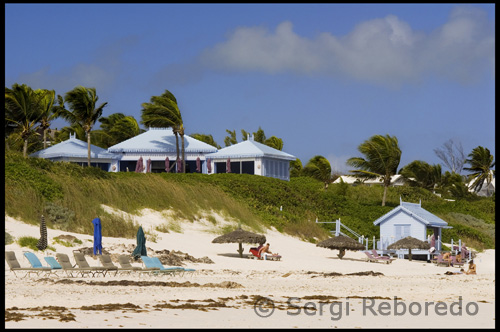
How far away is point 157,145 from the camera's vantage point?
5831cm

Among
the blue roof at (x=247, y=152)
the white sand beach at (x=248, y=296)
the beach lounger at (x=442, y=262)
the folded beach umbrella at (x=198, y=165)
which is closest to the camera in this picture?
the white sand beach at (x=248, y=296)

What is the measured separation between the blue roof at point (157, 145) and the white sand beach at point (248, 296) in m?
27.3

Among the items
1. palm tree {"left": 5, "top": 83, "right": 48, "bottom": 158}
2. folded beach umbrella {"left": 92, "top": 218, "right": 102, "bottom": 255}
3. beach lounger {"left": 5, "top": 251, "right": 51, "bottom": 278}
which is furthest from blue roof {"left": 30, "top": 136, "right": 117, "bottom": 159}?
beach lounger {"left": 5, "top": 251, "right": 51, "bottom": 278}

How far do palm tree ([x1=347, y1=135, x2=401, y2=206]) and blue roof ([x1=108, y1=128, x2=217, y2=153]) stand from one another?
11.2 metres

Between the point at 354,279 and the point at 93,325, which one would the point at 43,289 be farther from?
the point at 354,279

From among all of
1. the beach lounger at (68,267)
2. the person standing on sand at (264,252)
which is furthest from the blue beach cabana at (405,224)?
the beach lounger at (68,267)

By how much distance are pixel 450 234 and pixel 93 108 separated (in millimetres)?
22700

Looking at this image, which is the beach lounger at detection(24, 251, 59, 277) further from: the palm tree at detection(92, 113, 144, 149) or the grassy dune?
the palm tree at detection(92, 113, 144, 149)

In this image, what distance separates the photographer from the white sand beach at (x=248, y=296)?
43.9ft

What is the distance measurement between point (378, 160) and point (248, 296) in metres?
37.4

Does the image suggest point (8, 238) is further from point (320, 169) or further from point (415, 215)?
point (320, 169)

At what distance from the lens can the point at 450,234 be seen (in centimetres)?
4438

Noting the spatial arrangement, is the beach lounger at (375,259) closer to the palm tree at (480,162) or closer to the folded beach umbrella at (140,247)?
the folded beach umbrella at (140,247)

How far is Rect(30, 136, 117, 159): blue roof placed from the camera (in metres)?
55.8
